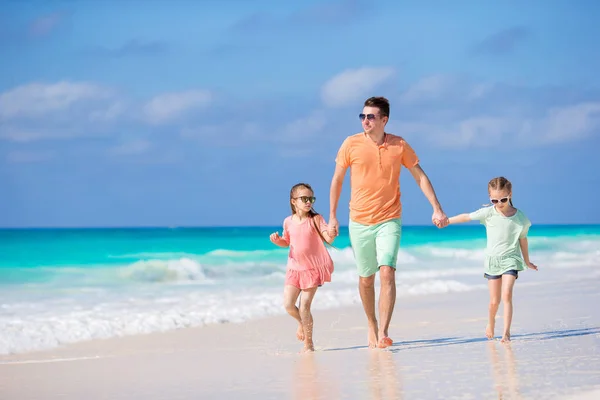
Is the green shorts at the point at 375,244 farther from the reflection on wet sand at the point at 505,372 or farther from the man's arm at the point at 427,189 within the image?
the reflection on wet sand at the point at 505,372

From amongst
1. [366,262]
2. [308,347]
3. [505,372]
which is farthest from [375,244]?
[505,372]

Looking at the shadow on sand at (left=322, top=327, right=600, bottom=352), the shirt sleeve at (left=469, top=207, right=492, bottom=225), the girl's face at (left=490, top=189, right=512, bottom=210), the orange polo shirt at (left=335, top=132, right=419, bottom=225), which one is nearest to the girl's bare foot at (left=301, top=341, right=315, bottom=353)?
the shadow on sand at (left=322, top=327, right=600, bottom=352)

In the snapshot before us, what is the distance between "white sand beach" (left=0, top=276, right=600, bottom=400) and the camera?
511 cm

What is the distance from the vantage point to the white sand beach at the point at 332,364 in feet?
16.8

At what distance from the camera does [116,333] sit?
8.64 metres

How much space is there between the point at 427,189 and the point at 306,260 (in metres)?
1.09

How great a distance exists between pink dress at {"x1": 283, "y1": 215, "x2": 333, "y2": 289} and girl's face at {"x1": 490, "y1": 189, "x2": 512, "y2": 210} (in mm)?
1353

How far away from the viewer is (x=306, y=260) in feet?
22.5

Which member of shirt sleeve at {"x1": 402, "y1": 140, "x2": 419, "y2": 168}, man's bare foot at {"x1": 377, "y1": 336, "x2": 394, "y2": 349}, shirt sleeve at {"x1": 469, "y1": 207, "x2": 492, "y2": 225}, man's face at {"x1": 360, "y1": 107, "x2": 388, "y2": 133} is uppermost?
man's face at {"x1": 360, "y1": 107, "x2": 388, "y2": 133}

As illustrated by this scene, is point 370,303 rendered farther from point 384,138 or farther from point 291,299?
point 384,138

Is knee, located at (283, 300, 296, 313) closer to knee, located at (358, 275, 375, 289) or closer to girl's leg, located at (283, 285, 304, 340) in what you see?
girl's leg, located at (283, 285, 304, 340)

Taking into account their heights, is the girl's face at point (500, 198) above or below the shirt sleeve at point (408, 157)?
below

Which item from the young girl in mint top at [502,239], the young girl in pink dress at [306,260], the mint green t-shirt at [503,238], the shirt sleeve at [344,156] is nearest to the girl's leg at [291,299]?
the young girl in pink dress at [306,260]

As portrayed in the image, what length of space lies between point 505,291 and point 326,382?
2202 millimetres
